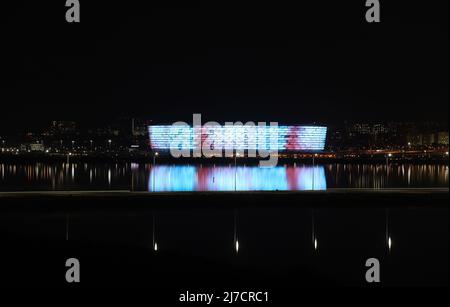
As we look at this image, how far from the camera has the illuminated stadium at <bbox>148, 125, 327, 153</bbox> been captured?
7669 centimetres

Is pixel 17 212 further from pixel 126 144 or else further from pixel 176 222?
pixel 126 144

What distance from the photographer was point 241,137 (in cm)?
7612

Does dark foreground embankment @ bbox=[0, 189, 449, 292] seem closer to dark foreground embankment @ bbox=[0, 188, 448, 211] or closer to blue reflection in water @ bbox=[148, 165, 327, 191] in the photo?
dark foreground embankment @ bbox=[0, 188, 448, 211]

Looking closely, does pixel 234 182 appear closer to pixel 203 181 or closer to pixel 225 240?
pixel 203 181

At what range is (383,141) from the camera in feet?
320

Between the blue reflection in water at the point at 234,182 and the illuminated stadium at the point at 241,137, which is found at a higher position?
the illuminated stadium at the point at 241,137

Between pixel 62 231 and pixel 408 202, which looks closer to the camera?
pixel 62 231

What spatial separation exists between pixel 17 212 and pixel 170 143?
67.6 m

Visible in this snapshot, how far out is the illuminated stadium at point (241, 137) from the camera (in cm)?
7669

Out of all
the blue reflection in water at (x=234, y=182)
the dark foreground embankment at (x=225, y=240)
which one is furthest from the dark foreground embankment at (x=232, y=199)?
the blue reflection in water at (x=234, y=182)

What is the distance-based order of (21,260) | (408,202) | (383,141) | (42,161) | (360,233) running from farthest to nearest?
(383,141), (42,161), (408,202), (360,233), (21,260)

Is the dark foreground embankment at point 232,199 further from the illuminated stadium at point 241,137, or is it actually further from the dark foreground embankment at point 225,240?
the illuminated stadium at point 241,137

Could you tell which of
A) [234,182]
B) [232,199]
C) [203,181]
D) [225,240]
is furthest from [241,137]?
[225,240]
